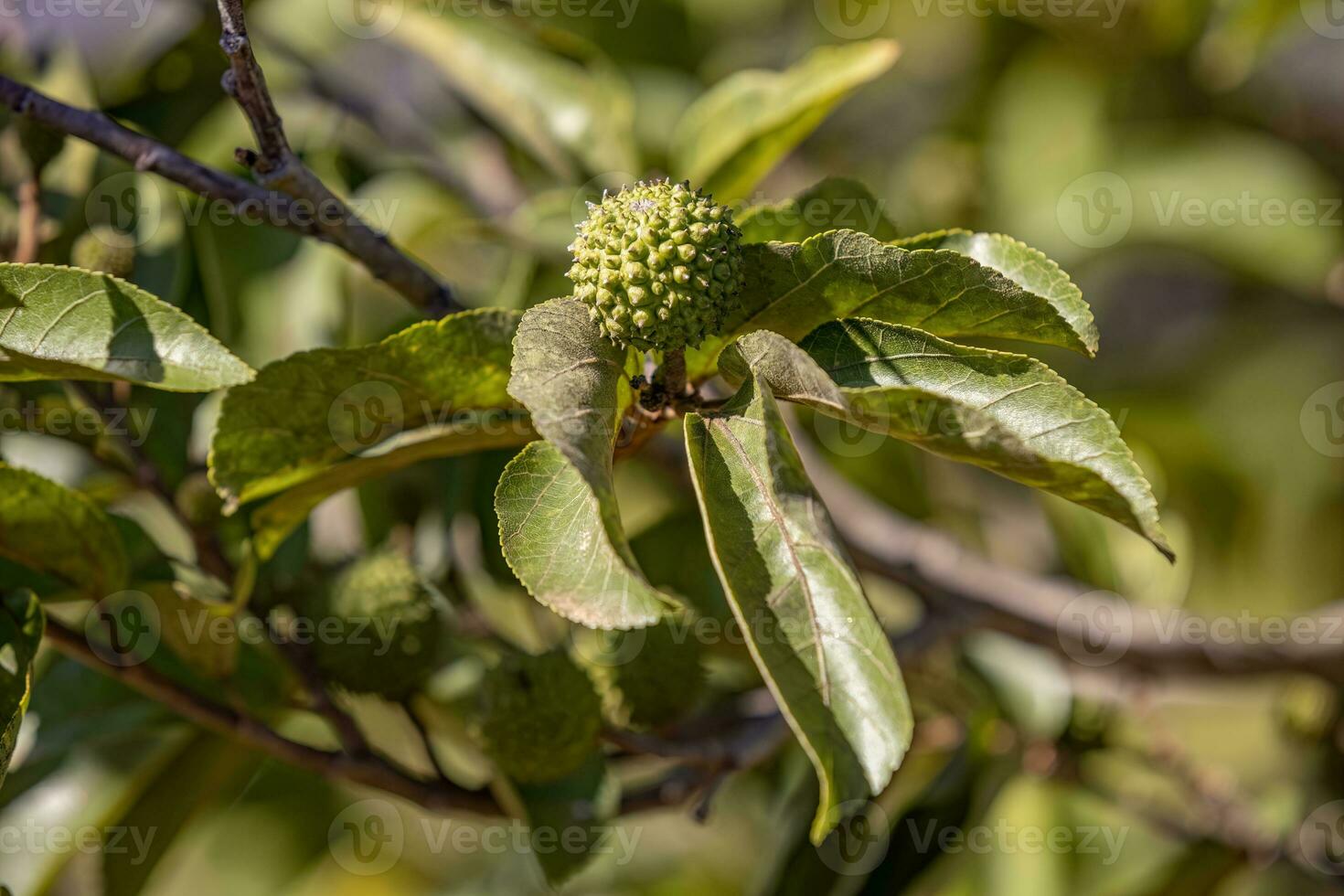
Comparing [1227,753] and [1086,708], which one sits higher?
[1086,708]

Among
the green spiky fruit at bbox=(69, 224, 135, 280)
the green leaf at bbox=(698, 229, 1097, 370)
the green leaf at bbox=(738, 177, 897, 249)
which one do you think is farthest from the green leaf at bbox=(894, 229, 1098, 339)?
the green spiky fruit at bbox=(69, 224, 135, 280)

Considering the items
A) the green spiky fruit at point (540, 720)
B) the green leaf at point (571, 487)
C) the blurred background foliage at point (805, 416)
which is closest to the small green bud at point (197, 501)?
the blurred background foliage at point (805, 416)

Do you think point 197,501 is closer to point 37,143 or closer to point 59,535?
point 59,535

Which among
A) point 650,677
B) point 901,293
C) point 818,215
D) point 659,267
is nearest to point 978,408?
point 901,293

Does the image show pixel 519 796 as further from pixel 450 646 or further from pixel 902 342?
pixel 902 342

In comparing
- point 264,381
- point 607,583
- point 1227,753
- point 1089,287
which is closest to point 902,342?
point 607,583

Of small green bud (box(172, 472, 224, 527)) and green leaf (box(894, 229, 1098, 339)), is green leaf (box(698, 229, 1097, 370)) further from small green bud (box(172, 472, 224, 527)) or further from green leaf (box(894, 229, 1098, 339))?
small green bud (box(172, 472, 224, 527))
